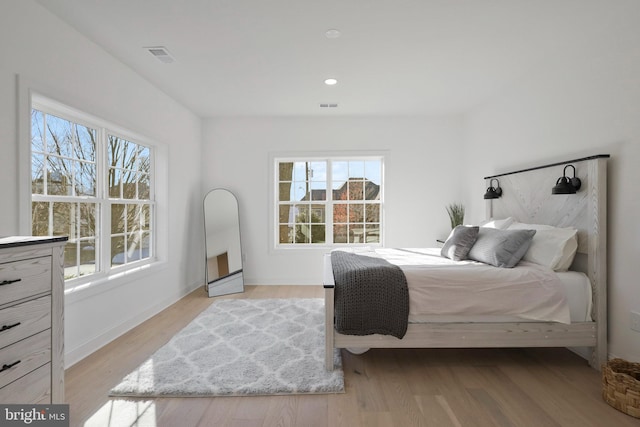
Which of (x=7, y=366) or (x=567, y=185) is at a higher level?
(x=567, y=185)

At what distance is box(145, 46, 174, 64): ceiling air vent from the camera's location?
2854 millimetres

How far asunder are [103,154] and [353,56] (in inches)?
98.0

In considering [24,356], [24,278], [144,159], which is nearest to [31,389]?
[24,356]

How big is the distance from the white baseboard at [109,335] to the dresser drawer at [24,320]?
3.71 feet

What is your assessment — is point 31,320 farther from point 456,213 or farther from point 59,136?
point 456,213

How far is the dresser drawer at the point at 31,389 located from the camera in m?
1.46

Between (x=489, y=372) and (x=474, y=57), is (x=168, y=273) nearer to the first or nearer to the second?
(x=489, y=372)

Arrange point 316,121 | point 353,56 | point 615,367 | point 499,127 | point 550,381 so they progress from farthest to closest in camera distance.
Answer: point 316,121 < point 499,127 < point 353,56 < point 550,381 < point 615,367

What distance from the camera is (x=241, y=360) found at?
99.5 inches

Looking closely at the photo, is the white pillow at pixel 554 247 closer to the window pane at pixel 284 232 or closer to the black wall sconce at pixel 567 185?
the black wall sconce at pixel 567 185

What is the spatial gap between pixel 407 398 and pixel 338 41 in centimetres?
270

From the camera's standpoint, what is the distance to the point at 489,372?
2398 mm

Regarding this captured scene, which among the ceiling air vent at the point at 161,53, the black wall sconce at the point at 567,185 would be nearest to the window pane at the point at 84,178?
the ceiling air vent at the point at 161,53

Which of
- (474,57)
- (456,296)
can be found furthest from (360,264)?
(474,57)
